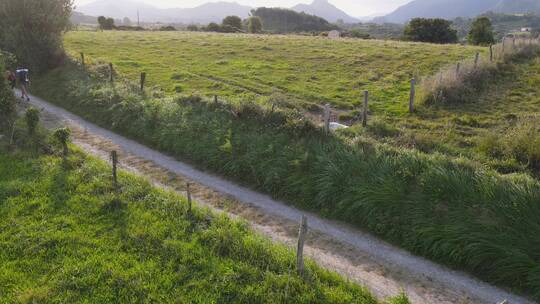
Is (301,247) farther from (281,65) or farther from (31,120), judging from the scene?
(281,65)

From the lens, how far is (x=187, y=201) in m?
11.8

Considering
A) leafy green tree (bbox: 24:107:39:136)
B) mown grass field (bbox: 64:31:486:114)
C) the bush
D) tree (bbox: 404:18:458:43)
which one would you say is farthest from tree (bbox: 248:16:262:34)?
leafy green tree (bbox: 24:107:39:136)

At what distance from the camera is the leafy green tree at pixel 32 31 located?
28.2m

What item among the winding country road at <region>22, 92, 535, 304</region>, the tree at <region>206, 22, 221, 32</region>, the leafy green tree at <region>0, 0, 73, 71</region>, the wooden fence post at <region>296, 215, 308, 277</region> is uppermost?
the tree at <region>206, 22, 221, 32</region>

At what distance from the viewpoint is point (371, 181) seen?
1174 centimetres

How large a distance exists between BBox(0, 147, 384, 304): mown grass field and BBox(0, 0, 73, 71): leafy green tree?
19.5 metres

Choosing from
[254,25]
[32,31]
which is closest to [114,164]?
[32,31]

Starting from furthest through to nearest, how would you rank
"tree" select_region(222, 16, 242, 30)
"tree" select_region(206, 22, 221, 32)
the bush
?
"tree" select_region(222, 16, 242, 30) → "tree" select_region(206, 22, 221, 32) → the bush

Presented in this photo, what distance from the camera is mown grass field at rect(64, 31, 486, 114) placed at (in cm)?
2470

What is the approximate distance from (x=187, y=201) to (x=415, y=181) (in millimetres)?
6281

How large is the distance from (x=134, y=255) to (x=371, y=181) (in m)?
6.48

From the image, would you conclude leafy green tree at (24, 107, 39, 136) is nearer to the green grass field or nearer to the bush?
the bush

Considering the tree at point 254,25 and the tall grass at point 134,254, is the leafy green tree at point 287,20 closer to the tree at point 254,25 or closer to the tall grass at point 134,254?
the tree at point 254,25

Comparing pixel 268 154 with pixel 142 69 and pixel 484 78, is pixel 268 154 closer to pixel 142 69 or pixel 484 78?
pixel 484 78
